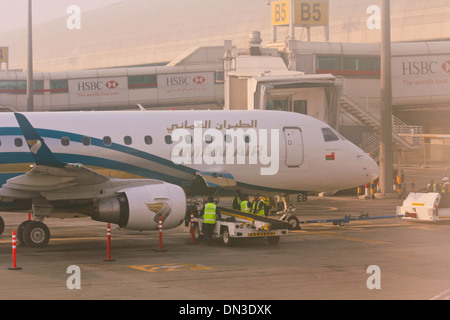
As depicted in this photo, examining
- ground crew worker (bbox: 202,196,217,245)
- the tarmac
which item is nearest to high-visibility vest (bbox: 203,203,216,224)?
ground crew worker (bbox: 202,196,217,245)

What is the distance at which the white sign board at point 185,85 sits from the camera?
232ft

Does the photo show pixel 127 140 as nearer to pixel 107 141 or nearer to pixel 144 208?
pixel 107 141

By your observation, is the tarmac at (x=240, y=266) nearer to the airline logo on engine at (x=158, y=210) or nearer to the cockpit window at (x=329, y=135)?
the airline logo on engine at (x=158, y=210)

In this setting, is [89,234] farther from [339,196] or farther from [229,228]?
[339,196]

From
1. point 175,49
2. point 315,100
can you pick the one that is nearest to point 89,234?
point 315,100

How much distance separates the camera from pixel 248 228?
24.4 meters

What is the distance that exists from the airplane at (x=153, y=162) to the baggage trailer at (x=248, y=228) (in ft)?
5.57

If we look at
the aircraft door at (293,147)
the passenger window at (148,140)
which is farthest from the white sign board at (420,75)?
the passenger window at (148,140)

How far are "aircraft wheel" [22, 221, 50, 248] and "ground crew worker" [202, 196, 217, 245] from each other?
17.8 feet

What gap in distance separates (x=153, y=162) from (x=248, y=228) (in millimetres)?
4632

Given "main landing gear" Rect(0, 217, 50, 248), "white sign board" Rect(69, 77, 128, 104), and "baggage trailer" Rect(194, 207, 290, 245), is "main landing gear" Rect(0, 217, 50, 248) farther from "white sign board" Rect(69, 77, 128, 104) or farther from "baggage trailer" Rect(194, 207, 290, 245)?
"white sign board" Rect(69, 77, 128, 104)

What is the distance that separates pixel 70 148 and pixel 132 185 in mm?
2594

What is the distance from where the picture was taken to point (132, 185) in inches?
1002

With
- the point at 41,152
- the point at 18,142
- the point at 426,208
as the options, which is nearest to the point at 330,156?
the point at 426,208
